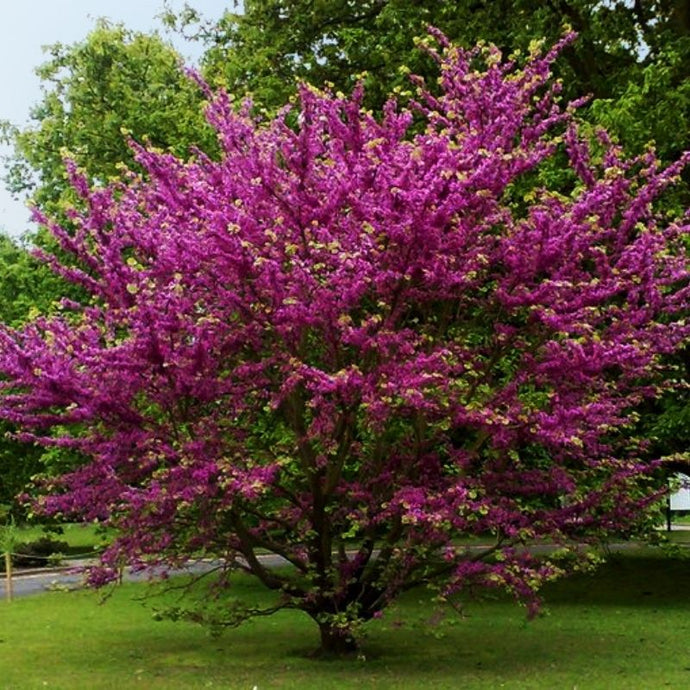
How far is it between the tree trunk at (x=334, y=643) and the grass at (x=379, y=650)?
284 mm

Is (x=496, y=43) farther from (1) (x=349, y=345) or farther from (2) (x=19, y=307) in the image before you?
(2) (x=19, y=307)

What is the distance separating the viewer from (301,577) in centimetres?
1219

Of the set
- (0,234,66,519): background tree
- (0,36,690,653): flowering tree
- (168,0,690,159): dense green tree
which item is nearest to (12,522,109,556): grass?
(0,234,66,519): background tree

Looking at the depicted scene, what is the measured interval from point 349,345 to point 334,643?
11.8ft

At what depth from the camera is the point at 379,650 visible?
43.7ft

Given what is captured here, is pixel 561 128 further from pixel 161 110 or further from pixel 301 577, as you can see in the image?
pixel 161 110

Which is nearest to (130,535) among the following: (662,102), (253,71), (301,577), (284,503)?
(301,577)

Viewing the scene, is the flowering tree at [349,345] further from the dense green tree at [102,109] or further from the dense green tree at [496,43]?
the dense green tree at [102,109]

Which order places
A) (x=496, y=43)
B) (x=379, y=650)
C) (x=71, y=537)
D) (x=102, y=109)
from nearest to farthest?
(x=379, y=650) → (x=496, y=43) → (x=102, y=109) → (x=71, y=537)

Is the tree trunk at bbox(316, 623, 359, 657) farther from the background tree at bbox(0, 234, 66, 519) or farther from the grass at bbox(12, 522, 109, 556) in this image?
the background tree at bbox(0, 234, 66, 519)

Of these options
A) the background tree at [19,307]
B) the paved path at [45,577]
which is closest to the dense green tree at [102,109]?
the background tree at [19,307]

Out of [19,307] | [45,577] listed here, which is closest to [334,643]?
[45,577]

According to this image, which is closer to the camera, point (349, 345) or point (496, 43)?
point (349, 345)

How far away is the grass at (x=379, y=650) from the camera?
10.9 m
